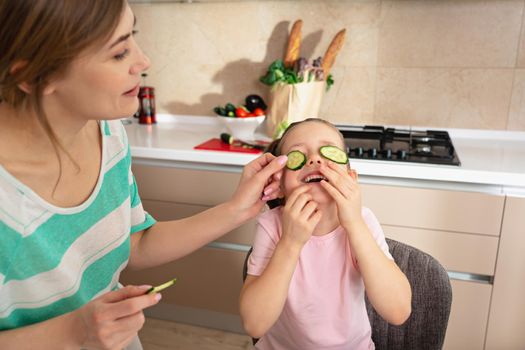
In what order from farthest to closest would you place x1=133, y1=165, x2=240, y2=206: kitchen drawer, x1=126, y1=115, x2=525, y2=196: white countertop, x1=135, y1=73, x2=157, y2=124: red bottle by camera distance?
x1=135, y1=73, x2=157, y2=124: red bottle < x1=133, y1=165, x2=240, y2=206: kitchen drawer < x1=126, y1=115, x2=525, y2=196: white countertop

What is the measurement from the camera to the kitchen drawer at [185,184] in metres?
1.93

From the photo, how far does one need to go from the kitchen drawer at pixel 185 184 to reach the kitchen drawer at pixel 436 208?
0.58m

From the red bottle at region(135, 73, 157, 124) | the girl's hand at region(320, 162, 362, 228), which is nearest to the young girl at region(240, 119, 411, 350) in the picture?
the girl's hand at region(320, 162, 362, 228)

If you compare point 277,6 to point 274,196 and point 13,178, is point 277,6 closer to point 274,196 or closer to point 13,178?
point 274,196

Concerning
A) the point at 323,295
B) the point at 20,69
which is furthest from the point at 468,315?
the point at 20,69

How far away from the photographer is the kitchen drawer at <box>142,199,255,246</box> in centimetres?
197

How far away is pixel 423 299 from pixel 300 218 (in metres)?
0.42

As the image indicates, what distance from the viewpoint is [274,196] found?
113 centimetres

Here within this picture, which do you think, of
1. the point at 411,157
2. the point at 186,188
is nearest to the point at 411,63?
the point at 411,157

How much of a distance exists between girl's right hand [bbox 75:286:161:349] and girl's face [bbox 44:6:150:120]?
1.15 feet

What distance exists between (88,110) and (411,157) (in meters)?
1.25

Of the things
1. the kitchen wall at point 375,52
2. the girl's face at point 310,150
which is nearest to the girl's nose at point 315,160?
the girl's face at point 310,150

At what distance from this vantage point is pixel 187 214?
2.04 meters

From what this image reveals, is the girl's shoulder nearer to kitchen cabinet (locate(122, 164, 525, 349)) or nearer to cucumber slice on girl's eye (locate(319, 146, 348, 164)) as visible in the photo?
cucumber slice on girl's eye (locate(319, 146, 348, 164))
